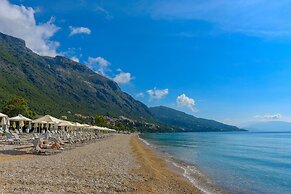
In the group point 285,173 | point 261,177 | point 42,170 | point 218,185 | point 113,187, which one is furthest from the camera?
point 285,173

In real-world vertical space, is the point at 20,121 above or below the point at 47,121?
above

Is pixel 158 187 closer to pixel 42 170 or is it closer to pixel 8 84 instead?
pixel 42 170

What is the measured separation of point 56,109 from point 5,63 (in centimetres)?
3481

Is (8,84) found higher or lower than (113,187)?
higher

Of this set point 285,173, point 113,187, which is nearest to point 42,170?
point 113,187

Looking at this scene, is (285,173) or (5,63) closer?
(285,173)

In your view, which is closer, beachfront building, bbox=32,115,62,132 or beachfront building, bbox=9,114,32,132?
beachfront building, bbox=32,115,62,132

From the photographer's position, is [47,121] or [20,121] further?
[20,121]

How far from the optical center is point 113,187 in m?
12.4

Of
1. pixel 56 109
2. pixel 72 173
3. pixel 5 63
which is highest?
pixel 5 63

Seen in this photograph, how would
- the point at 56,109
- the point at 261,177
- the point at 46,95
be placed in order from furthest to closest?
the point at 46,95
the point at 56,109
the point at 261,177

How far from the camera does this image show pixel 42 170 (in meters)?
14.9

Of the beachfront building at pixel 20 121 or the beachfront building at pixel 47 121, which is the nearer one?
the beachfront building at pixel 47 121

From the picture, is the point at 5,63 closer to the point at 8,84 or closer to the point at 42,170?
the point at 8,84
